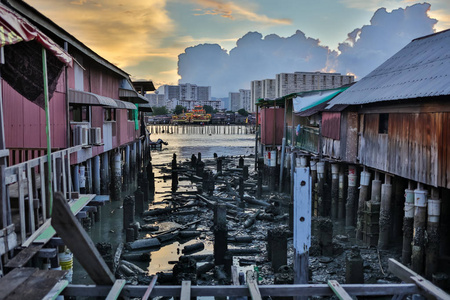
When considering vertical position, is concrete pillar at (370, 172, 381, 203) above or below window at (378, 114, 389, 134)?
below

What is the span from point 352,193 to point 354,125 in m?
2.65

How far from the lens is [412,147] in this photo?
39.0ft

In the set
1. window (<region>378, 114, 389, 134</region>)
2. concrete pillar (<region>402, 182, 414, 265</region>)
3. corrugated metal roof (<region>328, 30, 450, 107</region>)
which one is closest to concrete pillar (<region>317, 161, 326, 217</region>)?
corrugated metal roof (<region>328, 30, 450, 107</region>)

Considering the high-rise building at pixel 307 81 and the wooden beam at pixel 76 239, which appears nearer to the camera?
the wooden beam at pixel 76 239

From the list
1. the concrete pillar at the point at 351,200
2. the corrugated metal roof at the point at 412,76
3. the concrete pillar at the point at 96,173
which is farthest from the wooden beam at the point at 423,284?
the concrete pillar at the point at 96,173

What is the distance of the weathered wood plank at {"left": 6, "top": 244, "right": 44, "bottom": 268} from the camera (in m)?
4.89

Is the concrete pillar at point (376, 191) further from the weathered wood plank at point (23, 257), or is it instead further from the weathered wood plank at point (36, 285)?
the weathered wood plank at point (36, 285)

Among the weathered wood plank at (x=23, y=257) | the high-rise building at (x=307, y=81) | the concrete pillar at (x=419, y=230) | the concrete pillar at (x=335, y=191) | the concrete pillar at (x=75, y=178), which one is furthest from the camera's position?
the high-rise building at (x=307, y=81)

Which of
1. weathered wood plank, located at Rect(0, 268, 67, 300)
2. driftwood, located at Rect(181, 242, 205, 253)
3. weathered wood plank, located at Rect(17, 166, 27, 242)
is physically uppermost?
weathered wood plank, located at Rect(17, 166, 27, 242)

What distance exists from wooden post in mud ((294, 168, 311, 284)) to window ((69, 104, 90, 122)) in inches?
452

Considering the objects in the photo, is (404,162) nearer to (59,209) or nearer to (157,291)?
(157,291)

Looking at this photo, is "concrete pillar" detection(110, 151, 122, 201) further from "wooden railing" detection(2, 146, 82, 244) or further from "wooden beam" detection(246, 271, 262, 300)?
"wooden beam" detection(246, 271, 262, 300)

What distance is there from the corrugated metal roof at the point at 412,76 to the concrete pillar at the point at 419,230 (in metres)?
2.74

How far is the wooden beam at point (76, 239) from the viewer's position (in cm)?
365
